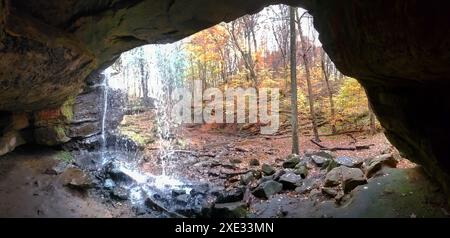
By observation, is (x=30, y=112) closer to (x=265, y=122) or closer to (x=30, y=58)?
(x=30, y=58)

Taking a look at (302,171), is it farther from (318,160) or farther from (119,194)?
(119,194)

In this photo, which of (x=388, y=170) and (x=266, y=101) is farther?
(x=266, y=101)

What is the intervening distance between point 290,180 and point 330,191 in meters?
1.89

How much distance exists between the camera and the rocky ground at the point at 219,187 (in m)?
8.34

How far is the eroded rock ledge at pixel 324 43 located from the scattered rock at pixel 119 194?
11.8 ft

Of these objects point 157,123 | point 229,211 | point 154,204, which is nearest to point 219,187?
point 154,204

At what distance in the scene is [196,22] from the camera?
29.8 ft

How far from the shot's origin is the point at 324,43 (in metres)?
7.23

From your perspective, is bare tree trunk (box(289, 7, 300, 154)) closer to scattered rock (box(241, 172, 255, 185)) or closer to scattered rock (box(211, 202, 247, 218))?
scattered rock (box(241, 172, 255, 185))

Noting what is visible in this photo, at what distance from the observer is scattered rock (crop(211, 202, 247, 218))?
376 inches

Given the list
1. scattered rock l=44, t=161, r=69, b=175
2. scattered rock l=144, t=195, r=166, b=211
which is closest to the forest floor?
scattered rock l=144, t=195, r=166, b=211

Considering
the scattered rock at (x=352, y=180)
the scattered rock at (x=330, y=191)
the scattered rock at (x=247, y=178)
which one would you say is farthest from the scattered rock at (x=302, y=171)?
the scattered rock at (x=352, y=180)

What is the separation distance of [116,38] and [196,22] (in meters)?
2.59

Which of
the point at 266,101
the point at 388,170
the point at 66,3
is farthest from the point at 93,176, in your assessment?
the point at 266,101
